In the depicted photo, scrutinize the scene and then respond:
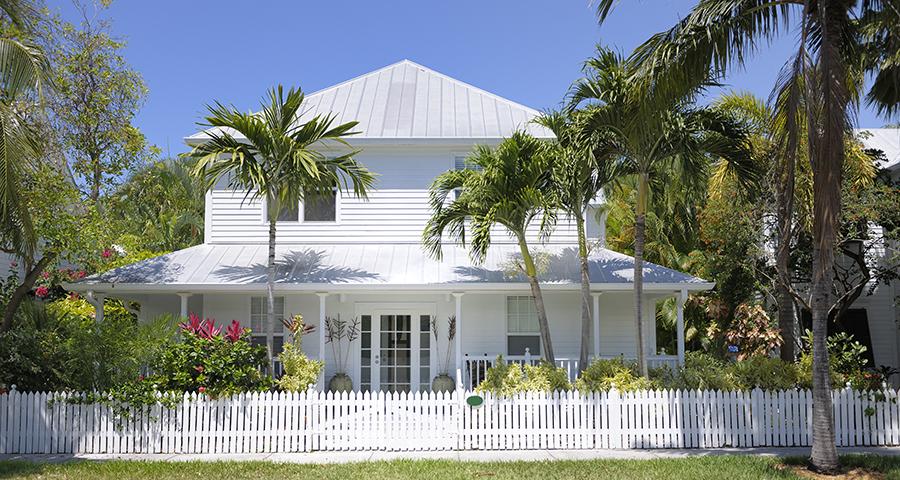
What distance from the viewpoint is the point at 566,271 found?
15477 millimetres

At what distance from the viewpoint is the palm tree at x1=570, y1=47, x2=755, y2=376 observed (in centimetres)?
1191

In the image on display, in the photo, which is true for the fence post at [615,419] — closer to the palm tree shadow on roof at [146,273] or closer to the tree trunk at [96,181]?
the palm tree shadow on roof at [146,273]

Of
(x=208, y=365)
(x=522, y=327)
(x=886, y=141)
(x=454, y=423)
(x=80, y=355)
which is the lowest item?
(x=454, y=423)

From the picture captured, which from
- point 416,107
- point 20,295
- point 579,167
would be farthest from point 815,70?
point 20,295

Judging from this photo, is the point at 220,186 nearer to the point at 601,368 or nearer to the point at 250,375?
the point at 250,375

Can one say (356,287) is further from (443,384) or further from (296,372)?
(443,384)

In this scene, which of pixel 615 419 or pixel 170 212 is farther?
pixel 170 212

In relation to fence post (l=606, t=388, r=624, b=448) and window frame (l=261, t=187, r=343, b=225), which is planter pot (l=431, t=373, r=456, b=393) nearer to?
window frame (l=261, t=187, r=343, b=225)

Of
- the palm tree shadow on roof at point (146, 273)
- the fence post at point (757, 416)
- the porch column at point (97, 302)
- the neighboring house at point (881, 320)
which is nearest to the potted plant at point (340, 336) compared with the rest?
the palm tree shadow on roof at point (146, 273)

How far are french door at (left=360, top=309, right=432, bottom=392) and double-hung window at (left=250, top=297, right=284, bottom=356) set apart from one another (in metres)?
1.87

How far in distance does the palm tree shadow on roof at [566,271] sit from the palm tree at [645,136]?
2.56 m

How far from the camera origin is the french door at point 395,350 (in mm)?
16391

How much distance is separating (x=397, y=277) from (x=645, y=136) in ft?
19.5

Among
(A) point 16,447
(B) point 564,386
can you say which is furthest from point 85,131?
(B) point 564,386
